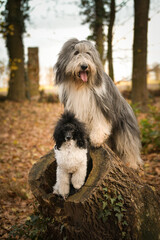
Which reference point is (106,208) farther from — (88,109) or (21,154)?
(21,154)

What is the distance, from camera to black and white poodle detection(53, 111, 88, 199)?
2.42m

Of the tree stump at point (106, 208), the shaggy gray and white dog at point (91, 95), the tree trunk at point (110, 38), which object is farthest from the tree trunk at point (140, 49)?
the tree stump at point (106, 208)

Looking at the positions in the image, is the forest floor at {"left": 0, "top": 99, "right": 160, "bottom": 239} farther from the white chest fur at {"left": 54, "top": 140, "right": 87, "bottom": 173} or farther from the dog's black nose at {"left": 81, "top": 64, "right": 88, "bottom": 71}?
the dog's black nose at {"left": 81, "top": 64, "right": 88, "bottom": 71}

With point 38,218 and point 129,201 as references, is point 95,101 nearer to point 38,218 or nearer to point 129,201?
point 129,201

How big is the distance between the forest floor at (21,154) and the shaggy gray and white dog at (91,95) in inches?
24.3

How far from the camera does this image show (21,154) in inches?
243

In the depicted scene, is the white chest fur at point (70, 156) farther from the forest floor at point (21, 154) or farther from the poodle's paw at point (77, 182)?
the forest floor at point (21, 154)

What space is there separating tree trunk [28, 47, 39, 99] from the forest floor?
1004mm

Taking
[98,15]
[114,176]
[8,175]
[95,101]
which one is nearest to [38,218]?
[114,176]

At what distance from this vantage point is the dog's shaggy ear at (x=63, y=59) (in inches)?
125

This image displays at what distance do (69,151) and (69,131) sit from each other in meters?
0.21

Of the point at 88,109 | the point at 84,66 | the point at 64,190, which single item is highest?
→ the point at 84,66

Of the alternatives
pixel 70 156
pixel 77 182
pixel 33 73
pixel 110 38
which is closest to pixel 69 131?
pixel 70 156

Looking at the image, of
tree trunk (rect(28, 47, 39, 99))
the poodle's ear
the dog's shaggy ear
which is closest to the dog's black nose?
the dog's shaggy ear
